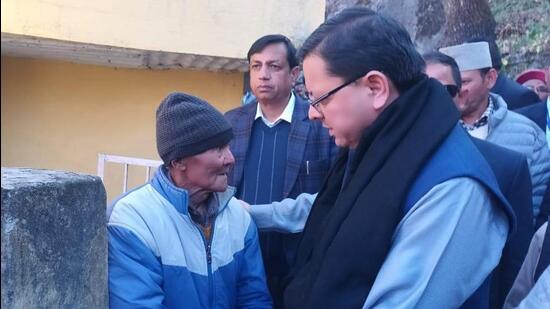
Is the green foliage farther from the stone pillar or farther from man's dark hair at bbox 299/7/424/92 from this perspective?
the stone pillar

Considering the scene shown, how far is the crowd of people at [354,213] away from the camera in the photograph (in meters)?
1.51

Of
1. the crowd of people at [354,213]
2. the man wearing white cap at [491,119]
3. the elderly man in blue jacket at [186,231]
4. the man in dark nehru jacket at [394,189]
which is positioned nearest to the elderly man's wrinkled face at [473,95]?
the man wearing white cap at [491,119]

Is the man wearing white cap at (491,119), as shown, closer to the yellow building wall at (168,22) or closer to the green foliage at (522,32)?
the yellow building wall at (168,22)

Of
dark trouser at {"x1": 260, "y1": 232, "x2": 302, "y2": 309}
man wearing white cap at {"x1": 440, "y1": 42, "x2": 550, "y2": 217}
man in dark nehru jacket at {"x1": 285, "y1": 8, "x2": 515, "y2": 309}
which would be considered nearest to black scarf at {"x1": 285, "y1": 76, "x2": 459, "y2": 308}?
man in dark nehru jacket at {"x1": 285, "y1": 8, "x2": 515, "y2": 309}

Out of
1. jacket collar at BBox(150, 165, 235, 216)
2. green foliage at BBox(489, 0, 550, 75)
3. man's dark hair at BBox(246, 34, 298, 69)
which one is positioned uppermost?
green foliage at BBox(489, 0, 550, 75)

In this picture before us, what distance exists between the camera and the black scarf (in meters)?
1.53

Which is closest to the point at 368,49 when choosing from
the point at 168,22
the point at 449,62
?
the point at 449,62

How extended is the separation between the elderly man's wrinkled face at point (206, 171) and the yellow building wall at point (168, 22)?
2.59m

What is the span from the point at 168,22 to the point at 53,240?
322cm

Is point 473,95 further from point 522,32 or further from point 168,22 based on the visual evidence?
point 522,32

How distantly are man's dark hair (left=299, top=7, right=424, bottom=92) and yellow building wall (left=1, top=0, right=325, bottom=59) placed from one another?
3103 millimetres

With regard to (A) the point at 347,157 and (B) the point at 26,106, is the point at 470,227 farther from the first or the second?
(B) the point at 26,106

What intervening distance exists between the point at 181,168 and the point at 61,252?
0.58 meters

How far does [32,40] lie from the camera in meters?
4.40
